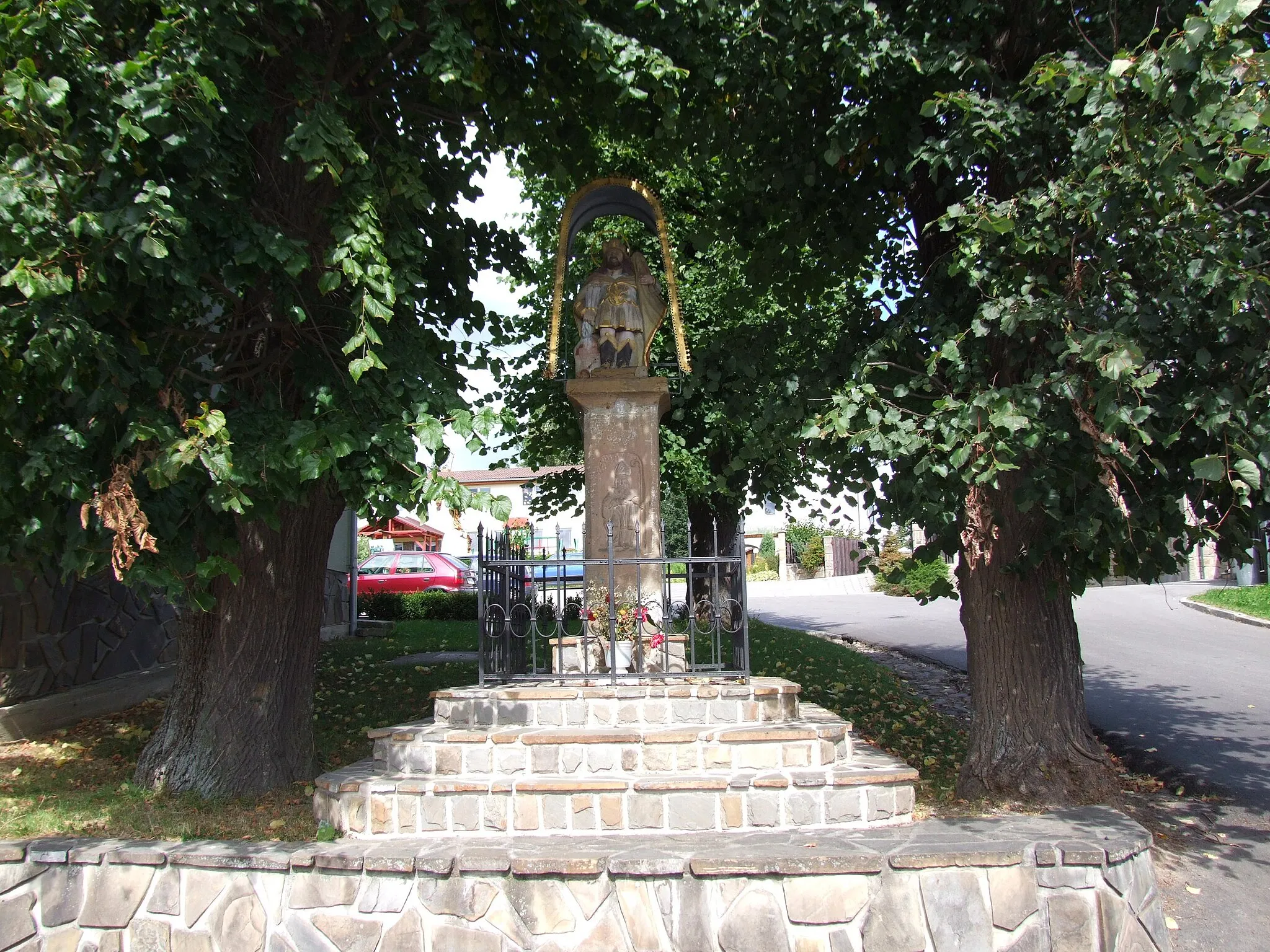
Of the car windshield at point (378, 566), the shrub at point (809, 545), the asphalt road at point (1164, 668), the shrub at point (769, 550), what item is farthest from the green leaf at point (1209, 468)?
the shrub at point (769, 550)

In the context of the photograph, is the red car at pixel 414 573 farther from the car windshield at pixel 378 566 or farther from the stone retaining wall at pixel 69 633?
the stone retaining wall at pixel 69 633

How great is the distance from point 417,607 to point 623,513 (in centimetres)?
1032

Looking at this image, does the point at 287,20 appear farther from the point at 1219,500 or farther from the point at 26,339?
the point at 1219,500

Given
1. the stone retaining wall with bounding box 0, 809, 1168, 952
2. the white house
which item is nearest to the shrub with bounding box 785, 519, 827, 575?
the white house

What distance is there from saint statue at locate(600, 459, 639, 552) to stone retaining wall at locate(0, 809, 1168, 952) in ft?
9.22

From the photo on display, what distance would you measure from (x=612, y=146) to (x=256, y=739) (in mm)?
9355

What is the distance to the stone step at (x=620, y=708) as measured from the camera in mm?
5531

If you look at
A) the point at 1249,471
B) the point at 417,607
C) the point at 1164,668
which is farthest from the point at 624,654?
the point at 417,607

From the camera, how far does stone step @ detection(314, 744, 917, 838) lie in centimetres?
483

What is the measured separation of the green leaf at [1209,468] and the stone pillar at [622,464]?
3.79 m

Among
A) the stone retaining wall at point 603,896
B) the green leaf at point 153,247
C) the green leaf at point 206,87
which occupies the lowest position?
the stone retaining wall at point 603,896

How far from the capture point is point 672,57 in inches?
229

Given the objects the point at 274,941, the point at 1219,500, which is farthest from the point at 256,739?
the point at 1219,500

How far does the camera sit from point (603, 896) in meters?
4.21
